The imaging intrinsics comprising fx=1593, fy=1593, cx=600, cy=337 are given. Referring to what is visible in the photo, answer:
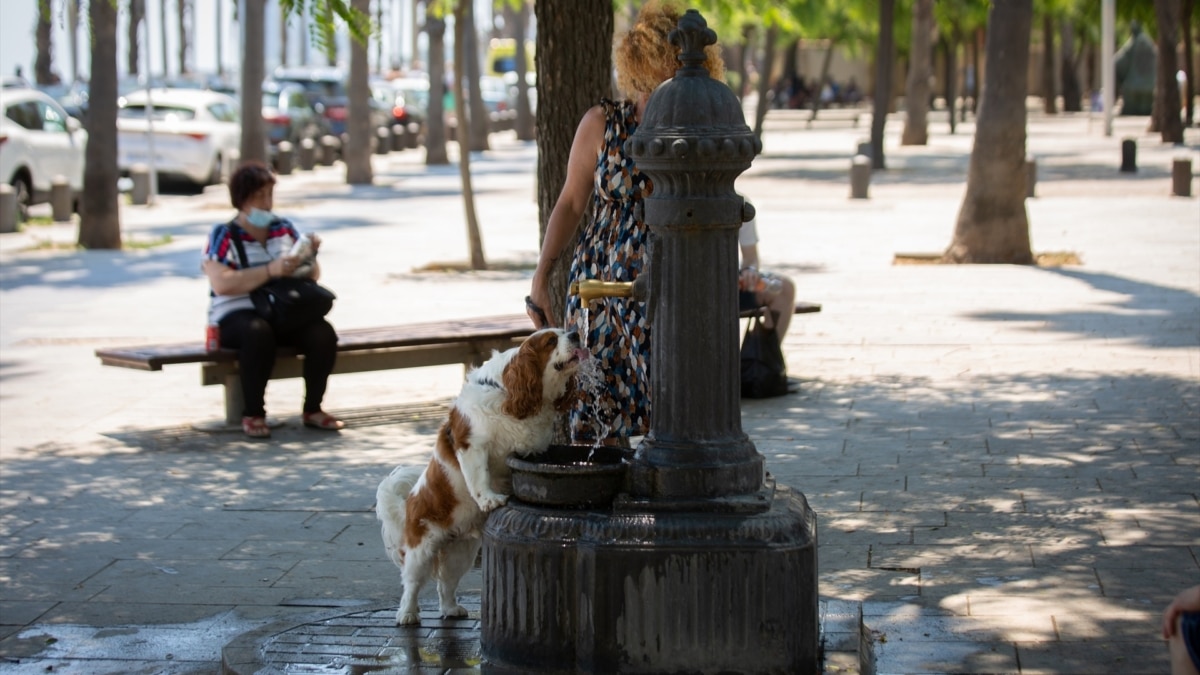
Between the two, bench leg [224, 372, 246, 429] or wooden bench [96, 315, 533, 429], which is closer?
wooden bench [96, 315, 533, 429]

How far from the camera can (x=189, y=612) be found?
17.8 ft

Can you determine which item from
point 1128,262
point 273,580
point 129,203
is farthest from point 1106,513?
point 129,203

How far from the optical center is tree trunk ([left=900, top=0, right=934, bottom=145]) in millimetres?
32409

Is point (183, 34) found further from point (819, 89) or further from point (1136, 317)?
point (1136, 317)

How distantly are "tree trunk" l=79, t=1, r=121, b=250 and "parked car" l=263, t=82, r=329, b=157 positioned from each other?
1343 centimetres

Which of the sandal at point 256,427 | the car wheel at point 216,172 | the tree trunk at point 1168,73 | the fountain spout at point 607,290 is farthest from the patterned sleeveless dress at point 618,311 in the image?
the tree trunk at point 1168,73

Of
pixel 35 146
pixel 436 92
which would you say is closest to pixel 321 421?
pixel 35 146

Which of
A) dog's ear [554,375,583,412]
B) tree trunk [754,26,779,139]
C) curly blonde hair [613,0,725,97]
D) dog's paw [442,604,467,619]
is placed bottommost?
dog's paw [442,604,467,619]

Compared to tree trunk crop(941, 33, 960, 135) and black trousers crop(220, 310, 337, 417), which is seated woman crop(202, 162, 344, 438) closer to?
black trousers crop(220, 310, 337, 417)

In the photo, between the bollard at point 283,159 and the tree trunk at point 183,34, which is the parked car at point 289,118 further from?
the tree trunk at point 183,34

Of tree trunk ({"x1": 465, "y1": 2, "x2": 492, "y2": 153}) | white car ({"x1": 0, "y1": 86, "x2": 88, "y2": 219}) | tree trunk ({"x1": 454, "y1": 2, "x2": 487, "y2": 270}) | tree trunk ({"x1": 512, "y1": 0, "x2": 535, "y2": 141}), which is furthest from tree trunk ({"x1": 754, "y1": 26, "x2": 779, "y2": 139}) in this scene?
tree trunk ({"x1": 454, "y1": 2, "x2": 487, "y2": 270})

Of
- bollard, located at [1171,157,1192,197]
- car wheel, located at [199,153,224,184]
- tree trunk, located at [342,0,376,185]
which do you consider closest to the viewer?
bollard, located at [1171,157,1192,197]

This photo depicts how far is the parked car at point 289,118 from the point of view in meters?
32.2

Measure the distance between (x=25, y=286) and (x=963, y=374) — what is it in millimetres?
9142
